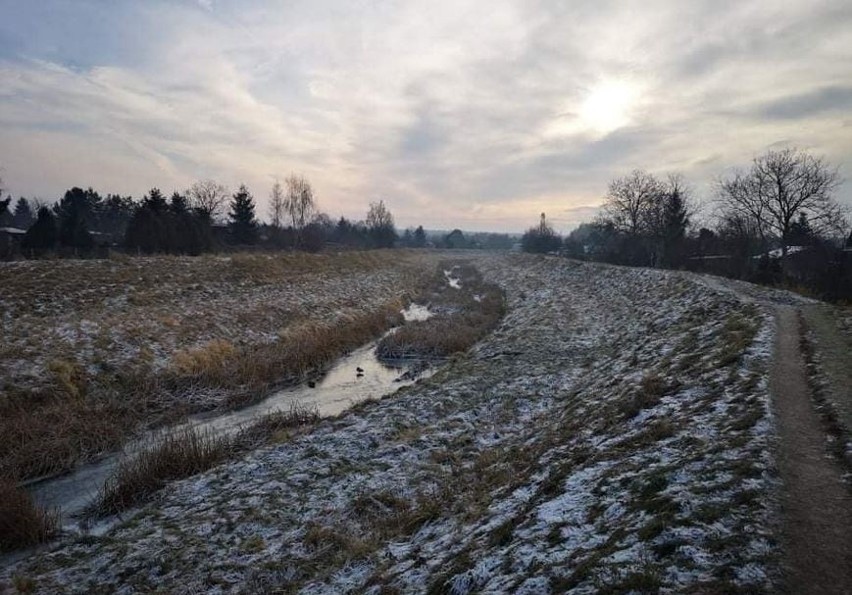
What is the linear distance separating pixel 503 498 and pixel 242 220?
58.7 meters

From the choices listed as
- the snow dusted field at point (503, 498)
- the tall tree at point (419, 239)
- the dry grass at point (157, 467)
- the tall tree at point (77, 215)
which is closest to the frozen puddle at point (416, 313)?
the snow dusted field at point (503, 498)

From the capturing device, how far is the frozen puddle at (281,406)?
405 inches

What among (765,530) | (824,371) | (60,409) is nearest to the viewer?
(765,530)

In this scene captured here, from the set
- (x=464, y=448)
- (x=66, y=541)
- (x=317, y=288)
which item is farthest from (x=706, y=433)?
(x=317, y=288)

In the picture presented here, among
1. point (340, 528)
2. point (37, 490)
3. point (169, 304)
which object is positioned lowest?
point (37, 490)

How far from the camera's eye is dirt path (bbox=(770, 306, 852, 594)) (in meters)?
3.94

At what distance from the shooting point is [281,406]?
629 inches

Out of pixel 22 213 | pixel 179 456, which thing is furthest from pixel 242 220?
pixel 22 213

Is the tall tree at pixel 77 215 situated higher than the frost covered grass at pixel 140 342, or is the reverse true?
the tall tree at pixel 77 215

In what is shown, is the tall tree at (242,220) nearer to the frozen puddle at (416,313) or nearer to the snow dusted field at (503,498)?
the frozen puddle at (416,313)

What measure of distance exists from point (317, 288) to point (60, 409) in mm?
22120

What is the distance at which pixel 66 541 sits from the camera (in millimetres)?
8453

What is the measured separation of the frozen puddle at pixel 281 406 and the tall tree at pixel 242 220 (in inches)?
1595

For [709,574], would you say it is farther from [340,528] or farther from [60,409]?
[60,409]
